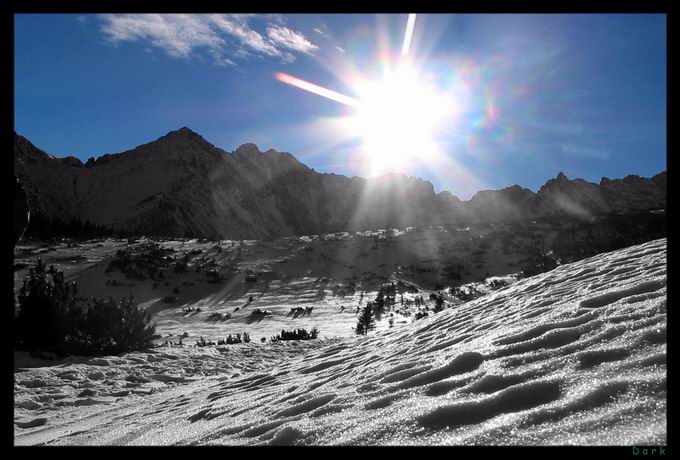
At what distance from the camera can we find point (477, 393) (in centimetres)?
232

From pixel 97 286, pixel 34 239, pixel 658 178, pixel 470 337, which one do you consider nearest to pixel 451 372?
pixel 470 337

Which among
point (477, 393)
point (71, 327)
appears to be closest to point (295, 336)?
point (71, 327)

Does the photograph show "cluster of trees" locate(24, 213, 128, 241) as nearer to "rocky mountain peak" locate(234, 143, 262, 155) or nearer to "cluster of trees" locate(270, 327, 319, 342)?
"cluster of trees" locate(270, 327, 319, 342)

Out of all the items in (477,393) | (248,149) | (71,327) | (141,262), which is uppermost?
(248,149)

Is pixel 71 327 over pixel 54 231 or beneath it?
beneath

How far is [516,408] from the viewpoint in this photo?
2.00m

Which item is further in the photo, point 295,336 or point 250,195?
point 250,195

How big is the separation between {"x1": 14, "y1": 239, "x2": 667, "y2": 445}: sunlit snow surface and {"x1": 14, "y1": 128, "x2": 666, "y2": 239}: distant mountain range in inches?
2932

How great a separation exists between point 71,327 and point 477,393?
415 inches

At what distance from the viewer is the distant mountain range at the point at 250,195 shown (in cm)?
8888

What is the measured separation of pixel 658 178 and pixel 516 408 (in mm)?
127999

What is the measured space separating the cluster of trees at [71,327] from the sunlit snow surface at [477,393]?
11.3ft

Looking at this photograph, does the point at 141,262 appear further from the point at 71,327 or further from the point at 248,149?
the point at 248,149

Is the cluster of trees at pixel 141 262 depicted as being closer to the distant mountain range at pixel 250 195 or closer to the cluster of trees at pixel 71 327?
the cluster of trees at pixel 71 327
